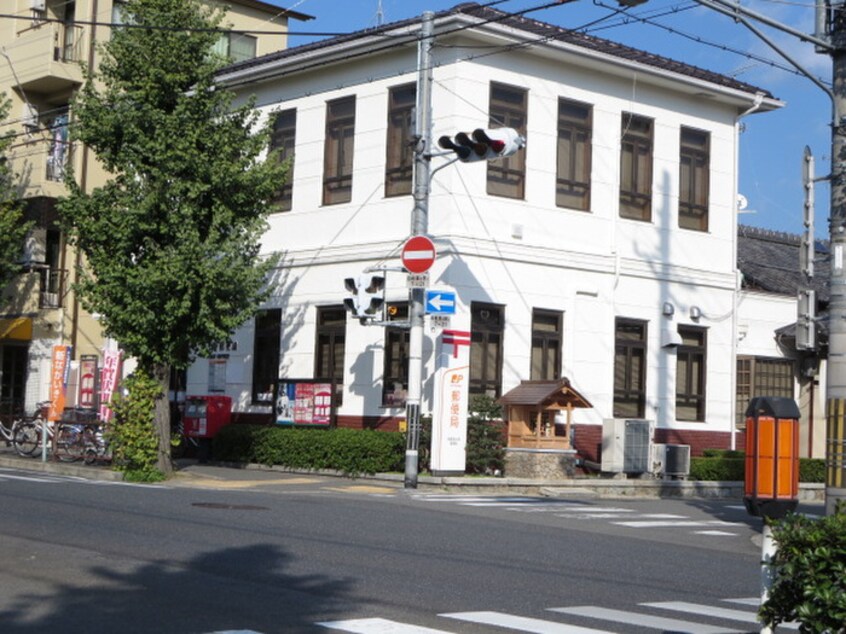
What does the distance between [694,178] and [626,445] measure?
7113mm

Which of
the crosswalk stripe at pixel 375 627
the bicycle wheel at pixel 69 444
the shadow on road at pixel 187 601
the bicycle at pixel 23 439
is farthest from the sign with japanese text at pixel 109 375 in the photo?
the crosswalk stripe at pixel 375 627

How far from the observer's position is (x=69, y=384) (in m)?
30.0

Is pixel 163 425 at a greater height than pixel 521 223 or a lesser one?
lesser

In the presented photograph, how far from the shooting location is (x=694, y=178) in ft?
101

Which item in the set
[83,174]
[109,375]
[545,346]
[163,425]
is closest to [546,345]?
[545,346]

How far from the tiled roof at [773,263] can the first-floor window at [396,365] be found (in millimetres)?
10491

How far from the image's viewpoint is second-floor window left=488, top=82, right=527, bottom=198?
27.1 metres

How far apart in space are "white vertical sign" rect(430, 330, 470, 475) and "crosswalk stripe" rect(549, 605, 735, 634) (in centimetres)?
1423

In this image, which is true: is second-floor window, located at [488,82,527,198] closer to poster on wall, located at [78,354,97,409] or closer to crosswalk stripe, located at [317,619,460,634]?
poster on wall, located at [78,354,97,409]

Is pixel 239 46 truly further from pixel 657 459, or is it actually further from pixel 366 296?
pixel 657 459

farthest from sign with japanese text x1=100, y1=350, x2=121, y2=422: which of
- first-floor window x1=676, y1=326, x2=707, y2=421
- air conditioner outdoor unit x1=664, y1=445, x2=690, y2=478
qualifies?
first-floor window x1=676, y1=326, x2=707, y2=421

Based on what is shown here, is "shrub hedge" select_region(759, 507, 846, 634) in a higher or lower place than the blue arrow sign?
lower

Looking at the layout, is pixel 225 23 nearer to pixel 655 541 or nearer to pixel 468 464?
pixel 468 464

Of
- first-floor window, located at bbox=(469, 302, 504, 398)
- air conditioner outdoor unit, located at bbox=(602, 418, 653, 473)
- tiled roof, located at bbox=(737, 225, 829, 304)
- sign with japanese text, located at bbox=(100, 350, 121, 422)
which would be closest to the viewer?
sign with japanese text, located at bbox=(100, 350, 121, 422)
